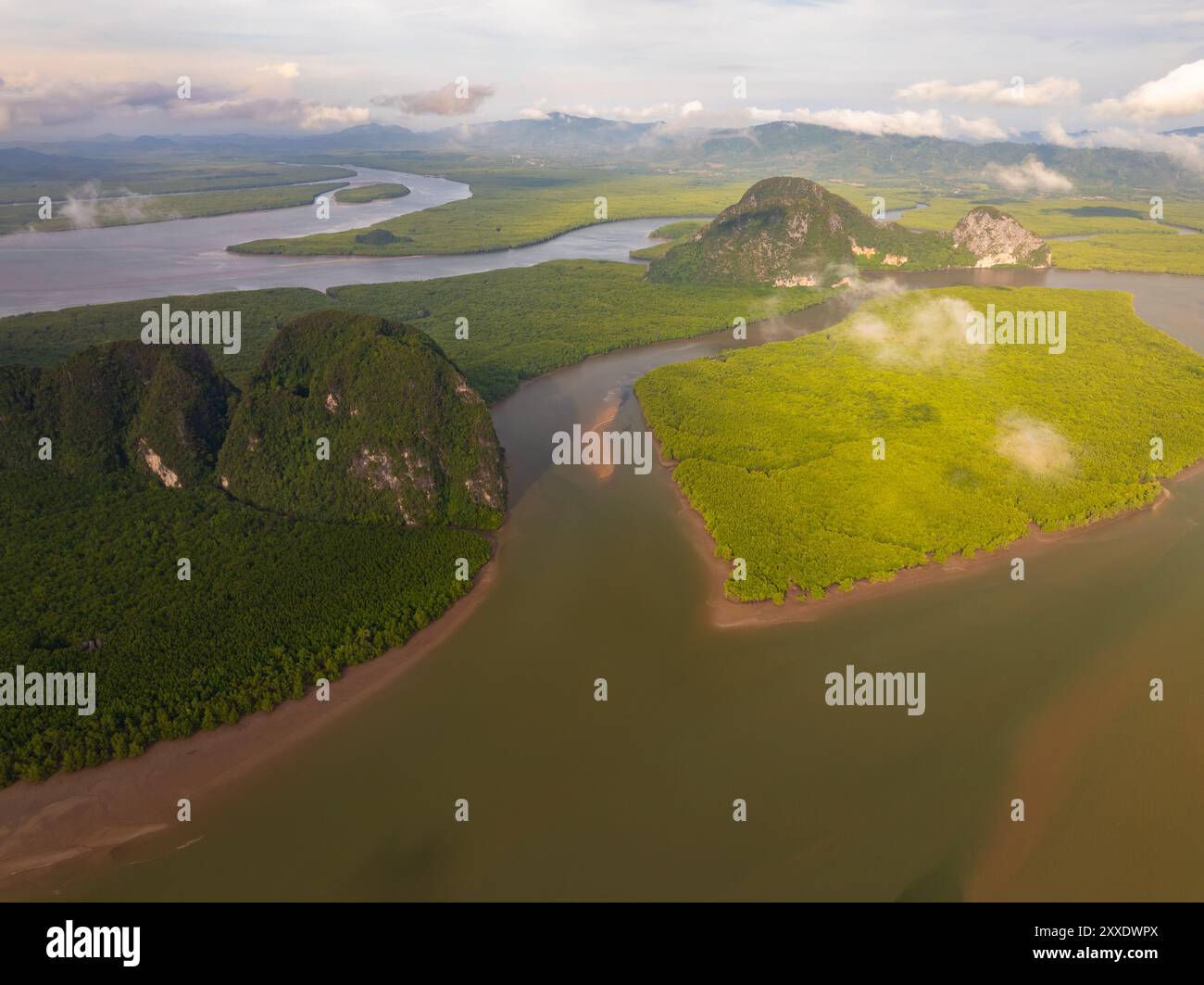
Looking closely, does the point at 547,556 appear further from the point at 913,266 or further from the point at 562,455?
the point at 913,266

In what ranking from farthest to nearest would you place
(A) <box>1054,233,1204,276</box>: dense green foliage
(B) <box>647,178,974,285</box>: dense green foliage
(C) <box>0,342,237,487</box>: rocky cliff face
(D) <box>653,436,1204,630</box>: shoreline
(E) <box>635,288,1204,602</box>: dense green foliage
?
1. (A) <box>1054,233,1204,276</box>: dense green foliage
2. (B) <box>647,178,974,285</box>: dense green foliage
3. (C) <box>0,342,237,487</box>: rocky cliff face
4. (E) <box>635,288,1204,602</box>: dense green foliage
5. (D) <box>653,436,1204,630</box>: shoreline

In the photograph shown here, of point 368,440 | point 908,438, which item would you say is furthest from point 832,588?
point 368,440

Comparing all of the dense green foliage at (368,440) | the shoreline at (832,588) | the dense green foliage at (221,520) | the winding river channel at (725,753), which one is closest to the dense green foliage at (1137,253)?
the shoreline at (832,588)

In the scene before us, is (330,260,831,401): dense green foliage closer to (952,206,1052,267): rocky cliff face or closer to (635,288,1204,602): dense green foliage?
(635,288,1204,602): dense green foliage

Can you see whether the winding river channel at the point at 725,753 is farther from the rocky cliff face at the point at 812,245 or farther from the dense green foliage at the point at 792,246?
the rocky cliff face at the point at 812,245

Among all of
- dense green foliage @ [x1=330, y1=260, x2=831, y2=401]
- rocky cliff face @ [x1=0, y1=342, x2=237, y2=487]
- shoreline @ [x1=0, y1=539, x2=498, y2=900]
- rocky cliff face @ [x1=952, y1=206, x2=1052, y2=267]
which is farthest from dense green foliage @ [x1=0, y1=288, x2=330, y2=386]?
rocky cliff face @ [x1=952, y1=206, x2=1052, y2=267]
